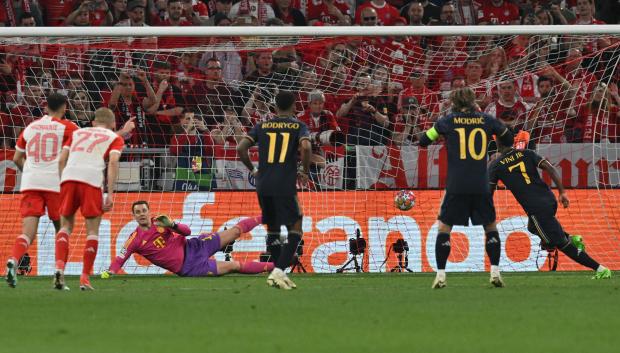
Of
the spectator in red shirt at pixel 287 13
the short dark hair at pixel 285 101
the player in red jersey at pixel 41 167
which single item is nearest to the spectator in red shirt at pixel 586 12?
the spectator in red shirt at pixel 287 13

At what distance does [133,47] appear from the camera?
17.2 metres

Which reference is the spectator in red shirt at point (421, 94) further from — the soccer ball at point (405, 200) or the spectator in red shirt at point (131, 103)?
the spectator in red shirt at point (131, 103)

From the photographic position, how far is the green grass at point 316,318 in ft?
22.9

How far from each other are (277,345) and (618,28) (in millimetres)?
10169

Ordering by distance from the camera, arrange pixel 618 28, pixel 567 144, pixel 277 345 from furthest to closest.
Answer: pixel 567 144, pixel 618 28, pixel 277 345

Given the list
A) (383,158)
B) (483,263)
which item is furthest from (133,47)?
(483,263)

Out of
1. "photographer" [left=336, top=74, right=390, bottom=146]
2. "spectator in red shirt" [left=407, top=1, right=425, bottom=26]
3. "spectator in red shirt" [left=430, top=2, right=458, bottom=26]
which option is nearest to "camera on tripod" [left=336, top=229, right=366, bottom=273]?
"photographer" [left=336, top=74, right=390, bottom=146]

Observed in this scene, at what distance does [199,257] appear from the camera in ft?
49.5

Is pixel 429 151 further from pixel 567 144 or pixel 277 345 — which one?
pixel 277 345

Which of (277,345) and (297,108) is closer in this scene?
(277,345)

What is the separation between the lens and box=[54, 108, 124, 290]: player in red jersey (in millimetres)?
11945

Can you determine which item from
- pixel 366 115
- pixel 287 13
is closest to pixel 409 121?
pixel 366 115

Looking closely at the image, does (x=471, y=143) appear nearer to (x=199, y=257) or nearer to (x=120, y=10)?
(x=199, y=257)

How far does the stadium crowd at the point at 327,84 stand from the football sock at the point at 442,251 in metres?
4.72
